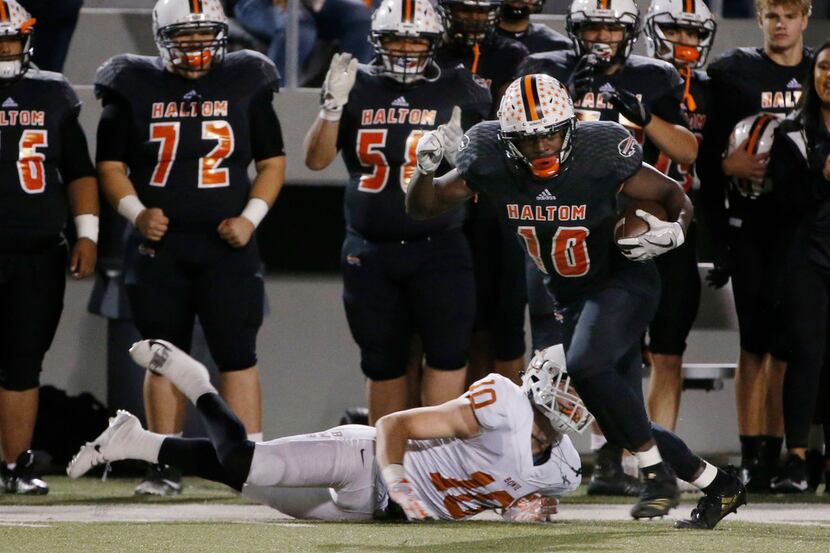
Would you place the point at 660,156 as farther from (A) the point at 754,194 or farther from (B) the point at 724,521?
(B) the point at 724,521

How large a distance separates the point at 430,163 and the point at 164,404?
1.59 m

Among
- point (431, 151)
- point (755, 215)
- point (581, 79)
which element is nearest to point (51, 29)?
point (581, 79)

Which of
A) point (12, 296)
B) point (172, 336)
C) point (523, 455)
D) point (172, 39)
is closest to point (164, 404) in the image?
point (172, 336)

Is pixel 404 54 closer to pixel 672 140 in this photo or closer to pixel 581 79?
pixel 581 79

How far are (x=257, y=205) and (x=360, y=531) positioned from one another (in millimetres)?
1715

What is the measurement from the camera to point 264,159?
226 inches

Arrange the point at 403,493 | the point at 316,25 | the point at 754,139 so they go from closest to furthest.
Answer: the point at 403,493 < the point at 754,139 < the point at 316,25

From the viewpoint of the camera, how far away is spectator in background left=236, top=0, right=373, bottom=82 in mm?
6992

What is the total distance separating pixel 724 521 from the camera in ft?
15.2

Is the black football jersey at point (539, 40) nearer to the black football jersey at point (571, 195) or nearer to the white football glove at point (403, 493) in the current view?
the black football jersey at point (571, 195)

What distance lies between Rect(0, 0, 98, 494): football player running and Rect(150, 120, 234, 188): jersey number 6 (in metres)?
0.35

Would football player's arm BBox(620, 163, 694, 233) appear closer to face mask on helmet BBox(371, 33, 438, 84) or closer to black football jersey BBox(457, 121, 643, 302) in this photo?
black football jersey BBox(457, 121, 643, 302)

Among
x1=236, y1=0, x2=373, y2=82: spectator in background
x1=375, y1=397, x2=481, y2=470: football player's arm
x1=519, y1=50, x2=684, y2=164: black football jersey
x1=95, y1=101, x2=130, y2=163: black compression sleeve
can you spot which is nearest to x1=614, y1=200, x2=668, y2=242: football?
x1=375, y1=397, x2=481, y2=470: football player's arm

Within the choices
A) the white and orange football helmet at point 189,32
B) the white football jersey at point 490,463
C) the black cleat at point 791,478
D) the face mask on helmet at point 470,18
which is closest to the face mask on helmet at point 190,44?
the white and orange football helmet at point 189,32
